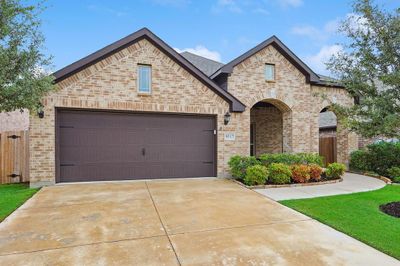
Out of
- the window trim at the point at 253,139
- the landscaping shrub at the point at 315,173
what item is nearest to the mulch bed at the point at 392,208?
the landscaping shrub at the point at 315,173

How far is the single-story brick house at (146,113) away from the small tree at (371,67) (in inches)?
63.3

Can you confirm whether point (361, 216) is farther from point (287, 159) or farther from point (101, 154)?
point (101, 154)

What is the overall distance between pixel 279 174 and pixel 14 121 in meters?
13.0

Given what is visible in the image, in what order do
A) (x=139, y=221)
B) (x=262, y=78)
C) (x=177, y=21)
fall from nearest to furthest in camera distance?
(x=139, y=221) → (x=262, y=78) → (x=177, y=21)

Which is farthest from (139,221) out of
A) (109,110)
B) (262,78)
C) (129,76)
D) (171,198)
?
(262,78)

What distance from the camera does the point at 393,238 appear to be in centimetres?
397

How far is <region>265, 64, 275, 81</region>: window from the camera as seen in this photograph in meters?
11.5

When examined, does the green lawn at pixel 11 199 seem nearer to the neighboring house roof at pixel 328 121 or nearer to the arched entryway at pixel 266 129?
the arched entryway at pixel 266 129

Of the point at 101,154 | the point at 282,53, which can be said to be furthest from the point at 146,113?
the point at 282,53

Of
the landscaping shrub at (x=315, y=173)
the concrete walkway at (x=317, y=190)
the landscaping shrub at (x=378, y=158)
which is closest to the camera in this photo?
the concrete walkway at (x=317, y=190)

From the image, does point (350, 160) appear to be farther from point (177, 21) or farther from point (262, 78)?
point (177, 21)

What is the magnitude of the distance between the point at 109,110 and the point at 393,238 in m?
8.30

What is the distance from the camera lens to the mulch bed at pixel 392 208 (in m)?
5.44

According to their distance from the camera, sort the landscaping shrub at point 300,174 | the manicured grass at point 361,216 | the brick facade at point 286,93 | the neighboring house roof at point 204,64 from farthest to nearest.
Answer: the neighboring house roof at point 204,64, the brick facade at point 286,93, the landscaping shrub at point 300,174, the manicured grass at point 361,216
